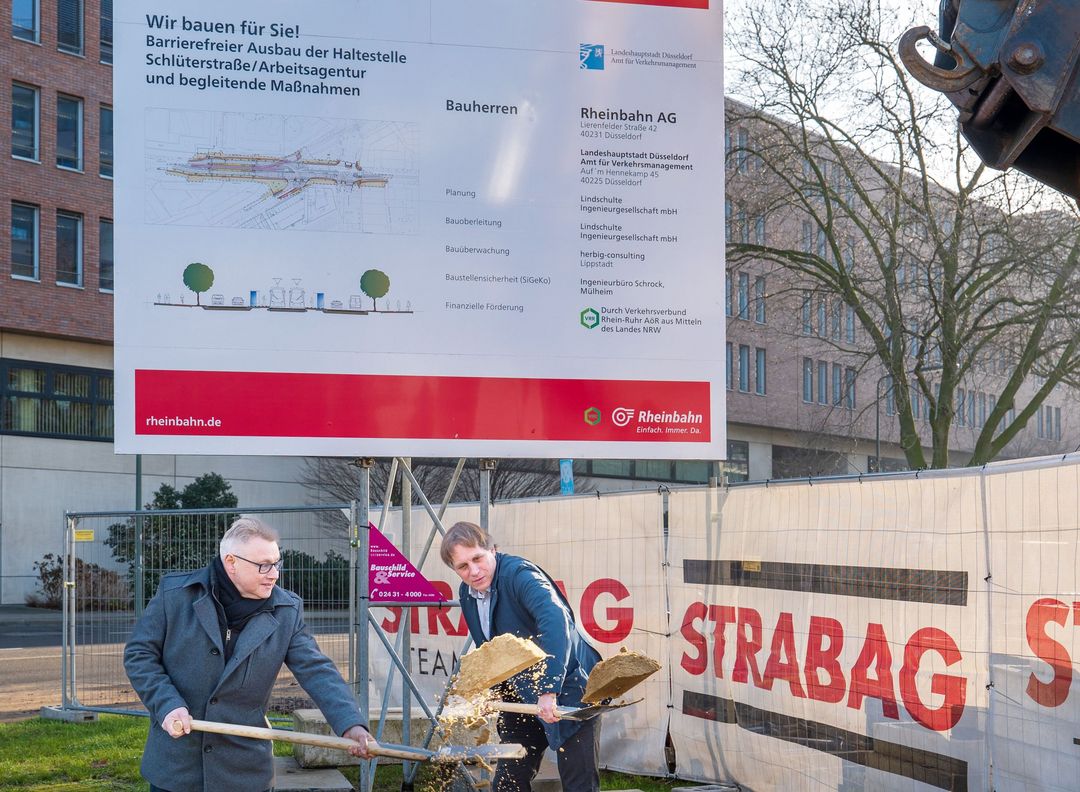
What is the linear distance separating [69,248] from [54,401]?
4.85 m

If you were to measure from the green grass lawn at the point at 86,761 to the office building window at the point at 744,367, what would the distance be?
46.2m

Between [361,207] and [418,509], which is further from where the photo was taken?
[418,509]

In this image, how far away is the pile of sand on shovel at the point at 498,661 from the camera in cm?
551

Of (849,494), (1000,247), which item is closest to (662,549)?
(849,494)

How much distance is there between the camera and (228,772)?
15.9 feet

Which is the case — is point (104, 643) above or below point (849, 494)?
below

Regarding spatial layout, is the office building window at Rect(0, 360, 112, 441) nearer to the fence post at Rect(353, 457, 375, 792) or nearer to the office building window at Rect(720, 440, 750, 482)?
the office building window at Rect(720, 440, 750, 482)

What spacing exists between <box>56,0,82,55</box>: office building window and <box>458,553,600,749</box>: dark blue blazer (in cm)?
3796

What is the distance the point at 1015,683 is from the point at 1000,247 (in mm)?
18714

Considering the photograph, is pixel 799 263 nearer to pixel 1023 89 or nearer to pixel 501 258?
pixel 501 258

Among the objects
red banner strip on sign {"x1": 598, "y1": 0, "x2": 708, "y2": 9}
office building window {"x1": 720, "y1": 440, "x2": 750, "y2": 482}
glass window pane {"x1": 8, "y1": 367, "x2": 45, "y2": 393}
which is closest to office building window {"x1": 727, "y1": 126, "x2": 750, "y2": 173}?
red banner strip on sign {"x1": 598, "y1": 0, "x2": 708, "y2": 9}

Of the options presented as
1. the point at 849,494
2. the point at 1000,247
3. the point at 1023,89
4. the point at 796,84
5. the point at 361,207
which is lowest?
the point at 849,494

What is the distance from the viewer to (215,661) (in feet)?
15.9

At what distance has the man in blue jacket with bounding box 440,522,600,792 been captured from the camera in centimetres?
590
